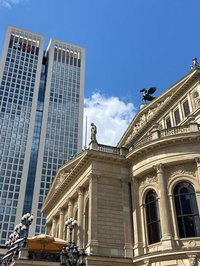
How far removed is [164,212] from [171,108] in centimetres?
1462

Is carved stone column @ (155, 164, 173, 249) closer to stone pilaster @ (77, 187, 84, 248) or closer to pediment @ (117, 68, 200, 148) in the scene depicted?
pediment @ (117, 68, 200, 148)

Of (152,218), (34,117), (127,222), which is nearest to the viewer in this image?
(152,218)

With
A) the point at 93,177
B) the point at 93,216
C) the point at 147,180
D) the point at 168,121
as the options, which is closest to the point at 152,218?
the point at 147,180

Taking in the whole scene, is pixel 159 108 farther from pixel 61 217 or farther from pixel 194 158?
pixel 61 217

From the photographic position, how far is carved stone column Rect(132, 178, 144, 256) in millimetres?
25981

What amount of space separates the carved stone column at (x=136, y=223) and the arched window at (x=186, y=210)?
357cm

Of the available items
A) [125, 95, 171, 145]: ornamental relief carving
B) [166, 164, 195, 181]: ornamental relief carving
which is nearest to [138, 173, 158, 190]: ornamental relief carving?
[166, 164, 195, 181]: ornamental relief carving

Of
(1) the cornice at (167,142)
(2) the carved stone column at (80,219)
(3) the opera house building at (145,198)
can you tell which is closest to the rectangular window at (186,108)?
(3) the opera house building at (145,198)

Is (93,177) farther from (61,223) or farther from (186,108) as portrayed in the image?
(186,108)

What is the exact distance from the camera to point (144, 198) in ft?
92.1

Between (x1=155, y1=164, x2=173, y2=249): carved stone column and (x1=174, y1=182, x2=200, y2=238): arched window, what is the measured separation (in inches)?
34.3

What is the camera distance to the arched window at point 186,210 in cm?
2447

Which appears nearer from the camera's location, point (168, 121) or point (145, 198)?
point (145, 198)

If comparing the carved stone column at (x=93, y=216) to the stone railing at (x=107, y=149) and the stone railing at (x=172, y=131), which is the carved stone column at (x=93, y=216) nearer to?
the stone railing at (x=107, y=149)
